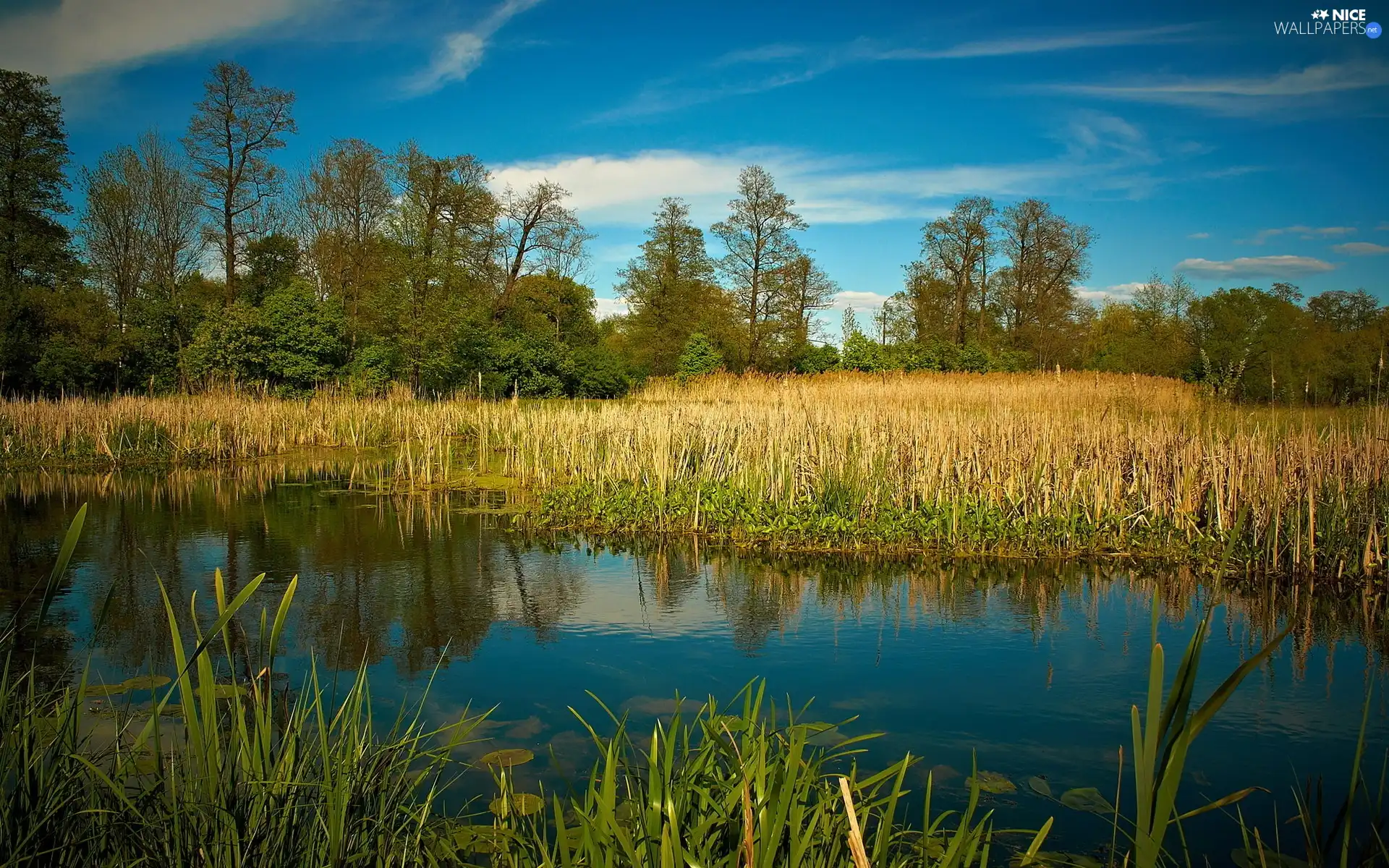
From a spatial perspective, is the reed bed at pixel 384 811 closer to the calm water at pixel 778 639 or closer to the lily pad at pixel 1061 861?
the lily pad at pixel 1061 861

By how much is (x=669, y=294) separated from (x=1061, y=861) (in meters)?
38.3

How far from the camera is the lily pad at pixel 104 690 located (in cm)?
396

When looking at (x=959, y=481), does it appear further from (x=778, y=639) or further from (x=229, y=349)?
(x=229, y=349)

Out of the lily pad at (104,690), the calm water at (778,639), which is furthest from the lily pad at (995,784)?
the lily pad at (104,690)

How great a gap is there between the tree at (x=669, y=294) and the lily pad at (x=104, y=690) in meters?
33.2

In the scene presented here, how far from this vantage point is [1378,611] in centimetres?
566

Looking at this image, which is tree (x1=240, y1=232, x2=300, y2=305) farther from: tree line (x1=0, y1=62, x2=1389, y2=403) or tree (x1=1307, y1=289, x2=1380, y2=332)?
tree (x1=1307, y1=289, x2=1380, y2=332)

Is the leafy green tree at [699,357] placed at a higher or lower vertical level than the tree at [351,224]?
lower

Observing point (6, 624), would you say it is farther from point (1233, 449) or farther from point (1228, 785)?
point (1233, 449)

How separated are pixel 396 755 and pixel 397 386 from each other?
20195mm

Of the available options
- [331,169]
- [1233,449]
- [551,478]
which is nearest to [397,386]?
[551,478]

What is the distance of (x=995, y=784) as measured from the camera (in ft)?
10.9

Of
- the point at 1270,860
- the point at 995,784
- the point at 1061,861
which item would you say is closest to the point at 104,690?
the point at 995,784

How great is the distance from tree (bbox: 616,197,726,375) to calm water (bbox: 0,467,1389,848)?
3004 centimetres
